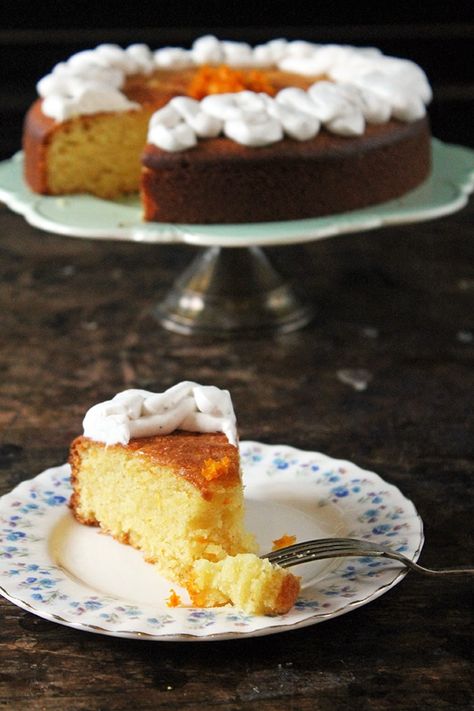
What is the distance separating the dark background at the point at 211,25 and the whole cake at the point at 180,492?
8.77 ft

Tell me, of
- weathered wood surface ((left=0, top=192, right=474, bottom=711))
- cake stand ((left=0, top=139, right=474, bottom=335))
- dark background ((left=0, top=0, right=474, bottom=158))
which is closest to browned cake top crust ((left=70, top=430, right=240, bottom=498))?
weathered wood surface ((left=0, top=192, right=474, bottom=711))

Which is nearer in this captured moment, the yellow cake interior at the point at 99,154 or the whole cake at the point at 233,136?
the whole cake at the point at 233,136

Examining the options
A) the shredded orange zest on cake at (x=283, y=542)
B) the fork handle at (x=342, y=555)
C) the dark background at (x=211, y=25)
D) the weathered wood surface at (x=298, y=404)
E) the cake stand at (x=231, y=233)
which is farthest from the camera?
the dark background at (x=211, y=25)

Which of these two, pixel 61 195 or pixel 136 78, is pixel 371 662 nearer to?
pixel 61 195

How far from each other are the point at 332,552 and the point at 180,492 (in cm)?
22

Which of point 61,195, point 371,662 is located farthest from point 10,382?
point 371,662

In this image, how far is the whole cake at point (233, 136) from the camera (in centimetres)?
256

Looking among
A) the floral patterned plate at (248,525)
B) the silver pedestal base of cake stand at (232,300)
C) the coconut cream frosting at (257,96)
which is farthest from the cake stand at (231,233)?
the floral patterned plate at (248,525)

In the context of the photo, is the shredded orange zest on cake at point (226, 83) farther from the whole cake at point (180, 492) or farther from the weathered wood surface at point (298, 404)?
the whole cake at point (180, 492)

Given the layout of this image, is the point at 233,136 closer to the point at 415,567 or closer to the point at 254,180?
the point at 254,180

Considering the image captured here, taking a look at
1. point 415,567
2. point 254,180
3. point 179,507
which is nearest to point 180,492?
point 179,507

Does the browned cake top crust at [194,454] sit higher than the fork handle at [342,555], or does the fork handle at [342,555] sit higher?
the browned cake top crust at [194,454]

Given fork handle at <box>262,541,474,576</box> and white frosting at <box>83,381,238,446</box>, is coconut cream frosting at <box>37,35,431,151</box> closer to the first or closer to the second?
white frosting at <box>83,381,238,446</box>

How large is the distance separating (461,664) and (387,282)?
1.77 m
